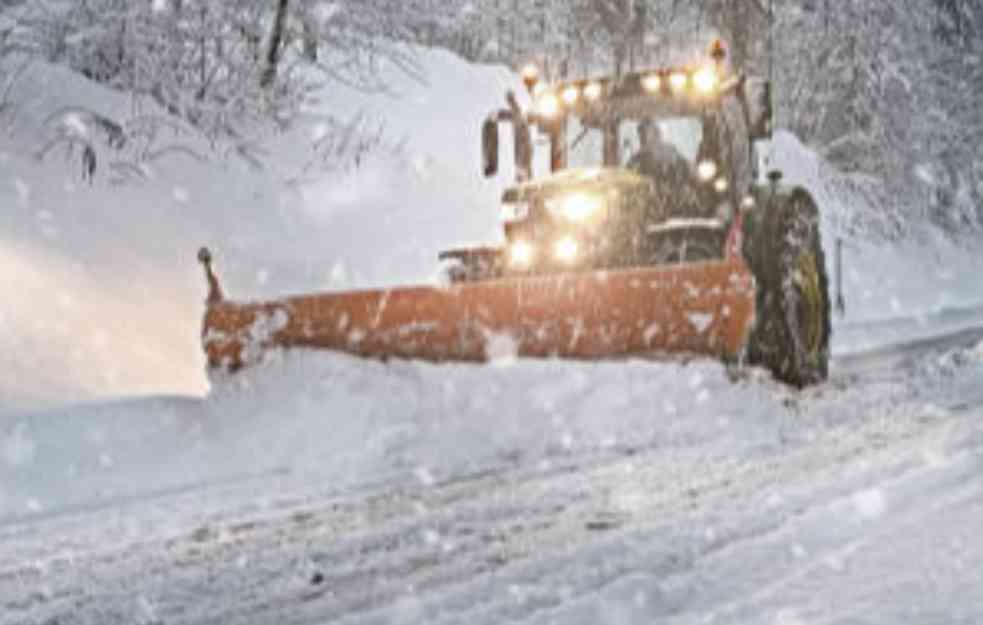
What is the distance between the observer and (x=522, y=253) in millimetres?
8992

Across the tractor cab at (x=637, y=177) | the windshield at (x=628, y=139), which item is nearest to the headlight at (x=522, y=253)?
the tractor cab at (x=637, y=177)

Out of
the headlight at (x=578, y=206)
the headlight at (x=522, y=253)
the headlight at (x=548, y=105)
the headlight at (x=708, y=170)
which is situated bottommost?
the headlight at (x=522, y=253)

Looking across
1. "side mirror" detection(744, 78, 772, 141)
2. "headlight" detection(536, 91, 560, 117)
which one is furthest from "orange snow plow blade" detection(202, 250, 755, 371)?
"headlight" detection(536, 91, 560, 117)

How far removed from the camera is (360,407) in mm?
7555

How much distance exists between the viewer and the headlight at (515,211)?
9086mm

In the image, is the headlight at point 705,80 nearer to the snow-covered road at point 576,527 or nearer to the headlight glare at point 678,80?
the headlight glare at point 678,80

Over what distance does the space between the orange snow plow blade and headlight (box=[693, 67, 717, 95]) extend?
5.22ft

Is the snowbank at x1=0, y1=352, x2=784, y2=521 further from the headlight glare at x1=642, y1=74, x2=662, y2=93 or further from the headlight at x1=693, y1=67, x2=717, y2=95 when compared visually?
the headlight glare at x1=642, y1=74, x2=662, y2=93

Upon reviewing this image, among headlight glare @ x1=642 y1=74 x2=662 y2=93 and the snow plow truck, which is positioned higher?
headlight glare @ x1=642 y1=74 x2=662 y2=93

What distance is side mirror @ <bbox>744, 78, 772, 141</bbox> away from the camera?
28.4 feet

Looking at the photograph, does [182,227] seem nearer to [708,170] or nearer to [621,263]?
[621,263]

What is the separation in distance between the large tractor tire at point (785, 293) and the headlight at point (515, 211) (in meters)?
1.38

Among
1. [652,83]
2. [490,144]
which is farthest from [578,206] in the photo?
[652,83]

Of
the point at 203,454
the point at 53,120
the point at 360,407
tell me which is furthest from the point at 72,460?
the point at 53,120
